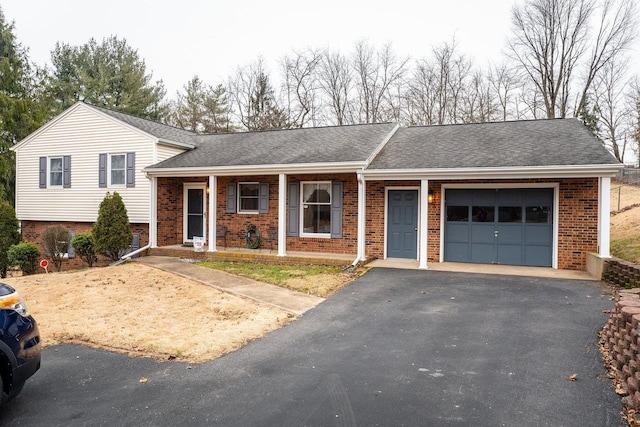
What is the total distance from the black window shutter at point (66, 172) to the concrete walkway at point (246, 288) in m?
6.03

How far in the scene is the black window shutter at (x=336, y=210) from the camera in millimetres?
12232

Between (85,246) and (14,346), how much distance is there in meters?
11.0

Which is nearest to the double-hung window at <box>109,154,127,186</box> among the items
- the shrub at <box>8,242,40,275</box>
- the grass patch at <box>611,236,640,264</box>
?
the shrub at <box>8,242,40,275</box>

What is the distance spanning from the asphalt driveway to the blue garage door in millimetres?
4083

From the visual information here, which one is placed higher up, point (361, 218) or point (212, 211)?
point (212, 211)

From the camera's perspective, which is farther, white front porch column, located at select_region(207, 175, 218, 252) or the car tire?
white front porch column, located at select_region(207, 175, 218, 252)

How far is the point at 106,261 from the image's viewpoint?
14086 mm

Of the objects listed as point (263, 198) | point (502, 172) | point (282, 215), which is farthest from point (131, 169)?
point (502, 172)

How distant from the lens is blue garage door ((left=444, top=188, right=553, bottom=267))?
10562mm

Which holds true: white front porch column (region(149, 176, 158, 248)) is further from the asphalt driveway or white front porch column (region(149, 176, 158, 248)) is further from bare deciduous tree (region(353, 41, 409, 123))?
bare deciduous tree (region(353, 41, 409, 123))

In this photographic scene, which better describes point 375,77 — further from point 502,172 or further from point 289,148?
point 502,172

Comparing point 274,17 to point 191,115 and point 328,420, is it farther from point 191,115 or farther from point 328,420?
point 328,420

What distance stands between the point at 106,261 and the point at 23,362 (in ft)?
37.8

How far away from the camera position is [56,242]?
13.9 m
